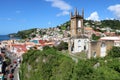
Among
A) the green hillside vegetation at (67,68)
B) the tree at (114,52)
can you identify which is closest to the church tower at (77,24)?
the green hillside vegetation at (67,68)

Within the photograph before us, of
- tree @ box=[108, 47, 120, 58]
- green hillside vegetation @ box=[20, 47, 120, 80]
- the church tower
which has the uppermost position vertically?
the church tower

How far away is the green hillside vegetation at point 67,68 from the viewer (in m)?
19.5

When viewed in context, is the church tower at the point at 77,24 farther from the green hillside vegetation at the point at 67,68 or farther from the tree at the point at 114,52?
the tree at the point at 114,52

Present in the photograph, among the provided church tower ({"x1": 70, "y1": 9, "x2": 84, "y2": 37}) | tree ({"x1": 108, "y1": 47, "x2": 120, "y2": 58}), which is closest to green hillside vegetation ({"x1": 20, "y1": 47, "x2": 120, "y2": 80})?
tree ({"x1": 108, "y1": 47, "x2": 120, "y2": 58})

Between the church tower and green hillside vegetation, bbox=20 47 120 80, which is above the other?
the church tower

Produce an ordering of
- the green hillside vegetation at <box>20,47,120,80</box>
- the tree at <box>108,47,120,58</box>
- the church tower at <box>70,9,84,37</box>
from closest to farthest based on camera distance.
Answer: the green hillside vegetation at <box>20,47,120,80</box>, the tree at <box>108,47,120,58</box>, the church tower at <box>70,9,84,37</box>

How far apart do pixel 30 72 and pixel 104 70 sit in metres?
17.4

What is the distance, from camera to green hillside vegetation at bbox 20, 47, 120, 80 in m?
19.5

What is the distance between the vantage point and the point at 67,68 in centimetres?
2389

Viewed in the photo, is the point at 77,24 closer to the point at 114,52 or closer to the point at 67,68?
the point at 114,52

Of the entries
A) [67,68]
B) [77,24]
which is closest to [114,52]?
[67,68]

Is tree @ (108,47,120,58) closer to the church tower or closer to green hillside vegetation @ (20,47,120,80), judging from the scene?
green hillside vegetation @ (20,47,120,80)

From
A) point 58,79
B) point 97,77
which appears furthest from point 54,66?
point 97,77

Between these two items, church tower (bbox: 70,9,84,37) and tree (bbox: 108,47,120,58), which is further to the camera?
church tower (bbox: 70,9,84,37)
